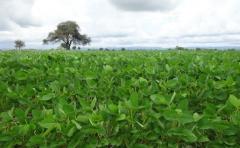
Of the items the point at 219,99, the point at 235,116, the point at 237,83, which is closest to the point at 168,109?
the point at 235,116

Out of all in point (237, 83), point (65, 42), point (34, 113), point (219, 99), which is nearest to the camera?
point (34, 113)

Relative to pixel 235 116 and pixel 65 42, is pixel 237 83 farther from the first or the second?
pixel 65 42

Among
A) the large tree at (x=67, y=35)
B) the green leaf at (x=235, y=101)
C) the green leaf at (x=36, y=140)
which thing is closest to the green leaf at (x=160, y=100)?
the green leaf at (x=235, y=101)

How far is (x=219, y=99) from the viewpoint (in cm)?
327

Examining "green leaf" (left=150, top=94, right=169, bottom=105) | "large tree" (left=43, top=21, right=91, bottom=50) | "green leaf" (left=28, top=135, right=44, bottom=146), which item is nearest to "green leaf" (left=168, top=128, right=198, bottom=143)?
"green leaf" (left=150, top=94, right=169, bottom=105)

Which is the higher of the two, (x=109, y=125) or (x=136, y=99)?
(x=136, y=99)

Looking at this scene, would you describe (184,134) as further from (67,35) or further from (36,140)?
(67,35)

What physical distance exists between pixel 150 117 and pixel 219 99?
1.23 meters

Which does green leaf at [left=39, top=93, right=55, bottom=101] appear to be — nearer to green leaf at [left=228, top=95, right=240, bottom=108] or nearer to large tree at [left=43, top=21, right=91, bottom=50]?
green leaf at [left=228, top=95, right=240, bottom=108]

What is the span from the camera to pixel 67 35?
281 ft

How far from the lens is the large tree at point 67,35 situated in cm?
8556

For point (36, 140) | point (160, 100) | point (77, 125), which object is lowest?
point (36, 140)

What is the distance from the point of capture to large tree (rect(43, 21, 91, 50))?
85562 millimetres

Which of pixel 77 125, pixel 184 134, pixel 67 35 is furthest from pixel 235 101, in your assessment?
pixel 67 35
